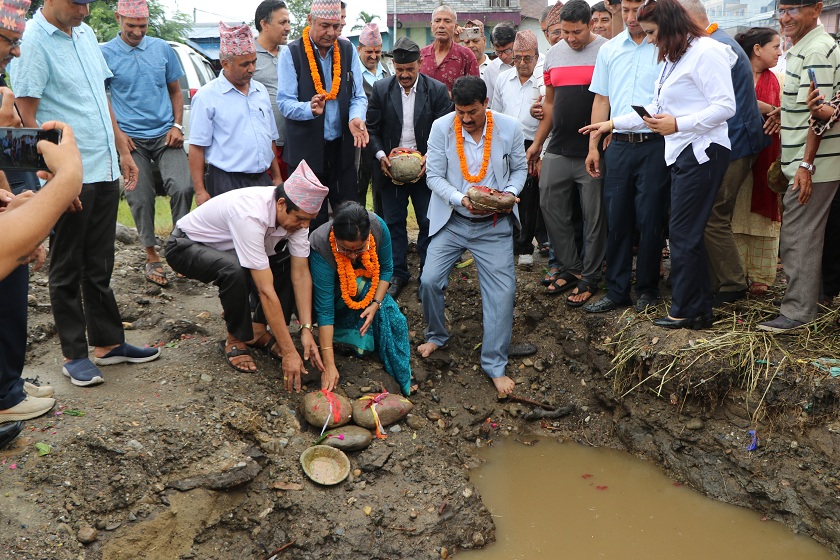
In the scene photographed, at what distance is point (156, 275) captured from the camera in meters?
6.21

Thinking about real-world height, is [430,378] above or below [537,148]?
below

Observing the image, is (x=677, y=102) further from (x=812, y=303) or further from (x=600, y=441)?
(x=600, y=441)

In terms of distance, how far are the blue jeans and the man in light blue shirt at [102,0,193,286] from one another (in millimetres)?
2349

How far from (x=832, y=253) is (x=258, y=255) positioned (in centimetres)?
369

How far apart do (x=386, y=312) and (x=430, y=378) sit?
73 centimetres

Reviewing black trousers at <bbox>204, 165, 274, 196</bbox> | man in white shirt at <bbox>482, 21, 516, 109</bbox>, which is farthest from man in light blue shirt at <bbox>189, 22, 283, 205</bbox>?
man in white shirt at <bbox>482, 21, 516, 109</bbox>

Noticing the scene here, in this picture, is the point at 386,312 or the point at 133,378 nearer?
the point at 133,378

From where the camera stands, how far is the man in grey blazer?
510 cm

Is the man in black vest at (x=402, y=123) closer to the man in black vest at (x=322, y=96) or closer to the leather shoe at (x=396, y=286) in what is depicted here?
the leather shoe at (x=396, y=286)

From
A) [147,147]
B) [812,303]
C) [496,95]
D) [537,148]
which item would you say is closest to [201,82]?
[147,147]

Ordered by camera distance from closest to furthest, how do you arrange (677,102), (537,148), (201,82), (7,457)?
(7,457), (677,102), (537,148), (201,82)

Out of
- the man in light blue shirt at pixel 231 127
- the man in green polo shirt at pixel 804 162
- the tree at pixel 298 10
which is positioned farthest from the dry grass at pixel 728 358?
the tree at pixel 298 10

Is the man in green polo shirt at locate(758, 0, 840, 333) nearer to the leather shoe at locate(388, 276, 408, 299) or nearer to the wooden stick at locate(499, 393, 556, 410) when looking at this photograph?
the wooden stick at locate(499, 393, 556, 410)

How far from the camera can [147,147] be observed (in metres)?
5.95
